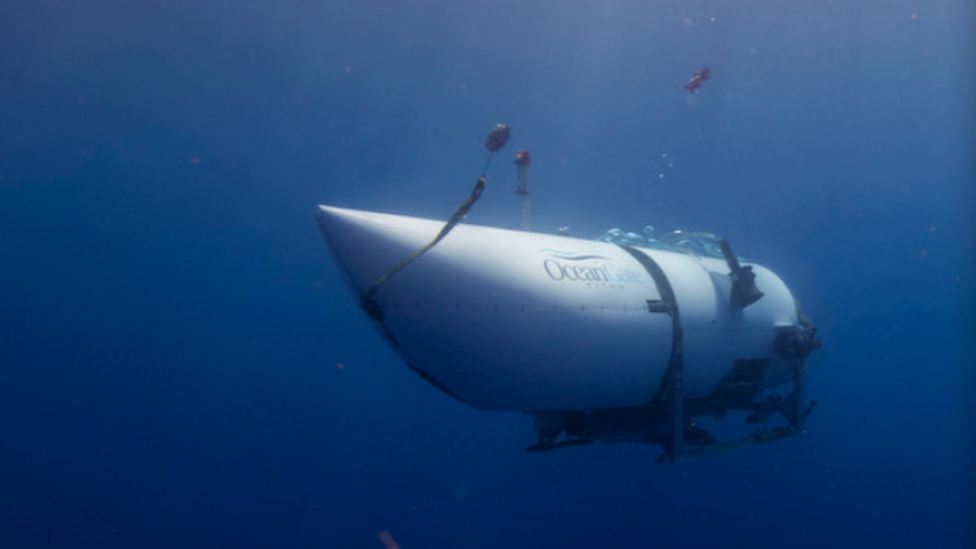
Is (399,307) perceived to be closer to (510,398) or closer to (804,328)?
(510,398)

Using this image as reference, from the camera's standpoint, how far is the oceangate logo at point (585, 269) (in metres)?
4.07

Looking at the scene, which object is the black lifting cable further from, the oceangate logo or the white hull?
the oceangate logo

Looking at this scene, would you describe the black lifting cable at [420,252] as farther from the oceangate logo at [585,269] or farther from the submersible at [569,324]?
the oceangate logo at [585,269]

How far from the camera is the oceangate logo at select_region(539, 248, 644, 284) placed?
4074 millimetres

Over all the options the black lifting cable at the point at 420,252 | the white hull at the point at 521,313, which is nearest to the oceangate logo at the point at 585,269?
the white hull at the point at 521,313

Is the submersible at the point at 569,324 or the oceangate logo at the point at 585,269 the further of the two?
the oceangate logo at the point at 585,269

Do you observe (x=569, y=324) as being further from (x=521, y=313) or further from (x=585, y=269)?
(x=585, y=269)

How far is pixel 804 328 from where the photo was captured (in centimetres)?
625

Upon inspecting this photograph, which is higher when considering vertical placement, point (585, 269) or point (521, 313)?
point (585, 269)

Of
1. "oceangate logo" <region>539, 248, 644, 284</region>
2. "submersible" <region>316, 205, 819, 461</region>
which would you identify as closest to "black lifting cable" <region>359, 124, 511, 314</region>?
"submersible" <region>316, 205, 819, 461</region>

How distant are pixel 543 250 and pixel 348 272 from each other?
59.0 inches

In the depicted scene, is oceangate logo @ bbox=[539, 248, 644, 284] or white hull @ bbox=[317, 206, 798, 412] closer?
white hull @ bbox=[317, 206, 798, 412]

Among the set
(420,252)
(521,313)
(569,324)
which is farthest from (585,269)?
(420,252)

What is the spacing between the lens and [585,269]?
4.29 meters
